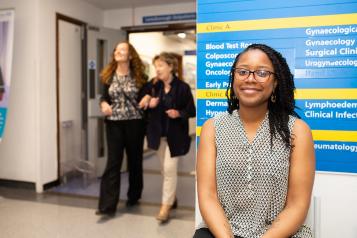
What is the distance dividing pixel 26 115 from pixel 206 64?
2.86 metres

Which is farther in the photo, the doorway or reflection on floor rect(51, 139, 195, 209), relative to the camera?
the doorway

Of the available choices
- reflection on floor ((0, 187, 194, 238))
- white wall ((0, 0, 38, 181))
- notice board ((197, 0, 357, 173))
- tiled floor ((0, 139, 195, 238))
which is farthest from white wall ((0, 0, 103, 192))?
notice board ((197, 0, 357, 173))

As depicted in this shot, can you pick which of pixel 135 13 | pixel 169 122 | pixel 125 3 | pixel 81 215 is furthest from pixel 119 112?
pixel 135 13

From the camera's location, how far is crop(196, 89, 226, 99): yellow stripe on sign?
2112mm

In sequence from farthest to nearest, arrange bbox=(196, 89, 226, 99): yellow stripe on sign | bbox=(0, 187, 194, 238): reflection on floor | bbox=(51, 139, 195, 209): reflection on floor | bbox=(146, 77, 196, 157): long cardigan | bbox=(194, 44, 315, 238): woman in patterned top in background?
bbox=(51, 139, 195, 209): reflection on floor
bbox=(146, 77, 196, 157): long cardigan
bbox=(0, 187, 194, 238): reflection on floor
bbox=(196, 89, 226, 99): yellow stripe on sign
bbox=(194, 44, 315, 238): woman in patterned top in background

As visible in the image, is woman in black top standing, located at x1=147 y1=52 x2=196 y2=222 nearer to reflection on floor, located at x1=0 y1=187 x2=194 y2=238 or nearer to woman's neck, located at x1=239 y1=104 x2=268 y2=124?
reflection on floor, located at x1=0 y1=187 x2=194 y2=238

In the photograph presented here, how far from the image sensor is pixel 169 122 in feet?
10.3

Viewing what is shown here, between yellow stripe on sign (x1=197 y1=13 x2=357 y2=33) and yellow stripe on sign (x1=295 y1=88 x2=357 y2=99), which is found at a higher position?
yellow stripe on sign (x1=197 y1=13 x2=357 y2=33)

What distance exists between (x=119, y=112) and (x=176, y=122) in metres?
0.57

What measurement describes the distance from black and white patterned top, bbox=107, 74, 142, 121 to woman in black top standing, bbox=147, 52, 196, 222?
0.19m

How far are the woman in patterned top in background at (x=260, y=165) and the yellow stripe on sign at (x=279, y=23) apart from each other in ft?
1.81

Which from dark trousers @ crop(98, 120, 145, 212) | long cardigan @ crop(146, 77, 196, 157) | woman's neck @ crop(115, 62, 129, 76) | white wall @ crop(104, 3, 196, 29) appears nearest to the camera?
long cardigan @ crop(146, 77, 196, 157)

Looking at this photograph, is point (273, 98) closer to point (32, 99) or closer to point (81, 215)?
point (81, 215)

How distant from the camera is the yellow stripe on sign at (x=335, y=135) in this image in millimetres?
1854
